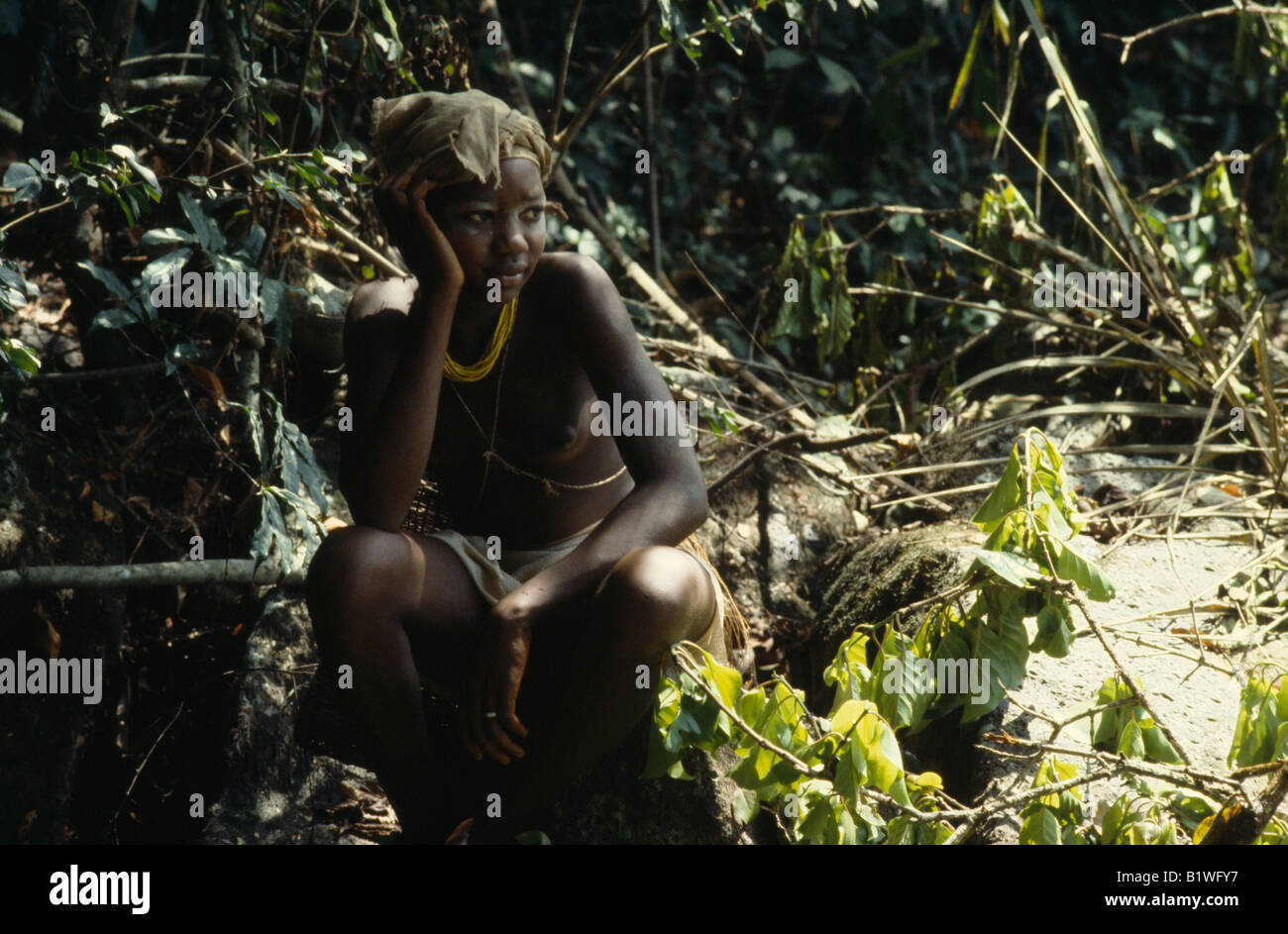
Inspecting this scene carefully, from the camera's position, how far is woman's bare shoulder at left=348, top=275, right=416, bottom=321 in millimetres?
2367

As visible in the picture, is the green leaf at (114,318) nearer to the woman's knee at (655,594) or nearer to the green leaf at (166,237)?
the green leaf at (166,237)

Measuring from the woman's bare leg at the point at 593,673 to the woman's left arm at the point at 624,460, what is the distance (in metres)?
0.06

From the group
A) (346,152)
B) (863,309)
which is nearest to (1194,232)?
(863,309)

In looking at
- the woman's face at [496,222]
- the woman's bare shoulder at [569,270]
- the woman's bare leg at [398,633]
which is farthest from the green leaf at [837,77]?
the woman's bare leg at [398,633]

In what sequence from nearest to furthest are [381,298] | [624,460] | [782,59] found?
1. [624,460]
2. [381,298]
3. [782,59]

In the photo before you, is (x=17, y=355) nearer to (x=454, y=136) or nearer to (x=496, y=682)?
(x=454, y=136)

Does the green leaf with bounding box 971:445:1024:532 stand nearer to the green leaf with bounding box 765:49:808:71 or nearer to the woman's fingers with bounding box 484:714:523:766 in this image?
the woman's fingers with bounding box 484:714:523:766

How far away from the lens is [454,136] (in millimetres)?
2098

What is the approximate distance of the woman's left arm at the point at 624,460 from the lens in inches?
84.9

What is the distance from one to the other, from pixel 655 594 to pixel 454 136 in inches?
32.7

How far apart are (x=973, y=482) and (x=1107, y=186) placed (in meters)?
0.91

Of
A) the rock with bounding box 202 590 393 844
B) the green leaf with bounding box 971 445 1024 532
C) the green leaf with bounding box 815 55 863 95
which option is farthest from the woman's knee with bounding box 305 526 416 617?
the green leaf with bounding box 815 55 863 95

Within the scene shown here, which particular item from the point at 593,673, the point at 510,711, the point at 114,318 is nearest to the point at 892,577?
the point at 593,673

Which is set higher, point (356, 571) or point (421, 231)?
point (421, 231)
